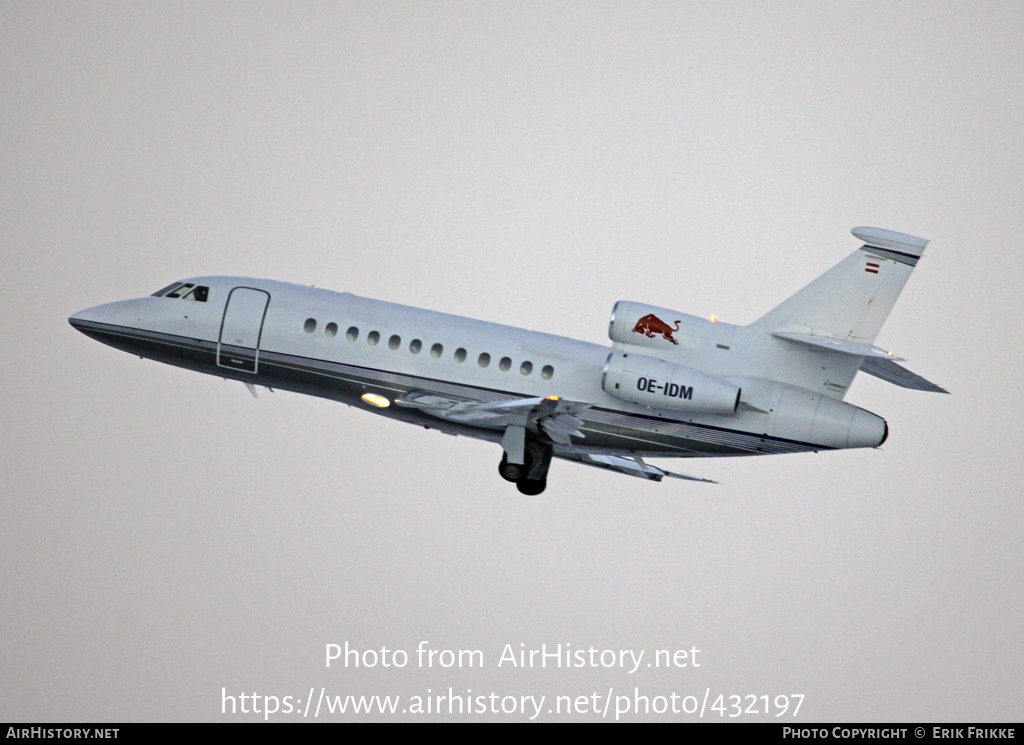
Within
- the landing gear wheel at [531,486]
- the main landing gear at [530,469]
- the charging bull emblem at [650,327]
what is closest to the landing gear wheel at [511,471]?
the main landing gear at [530,469]

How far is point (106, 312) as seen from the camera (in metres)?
28.9

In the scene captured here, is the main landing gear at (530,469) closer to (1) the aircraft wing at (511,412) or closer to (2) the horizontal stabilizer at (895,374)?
(1) the aircraft wing at (511,412)

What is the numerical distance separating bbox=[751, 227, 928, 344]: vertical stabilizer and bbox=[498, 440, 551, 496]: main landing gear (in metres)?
5.54

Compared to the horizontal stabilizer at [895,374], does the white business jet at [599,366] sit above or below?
below

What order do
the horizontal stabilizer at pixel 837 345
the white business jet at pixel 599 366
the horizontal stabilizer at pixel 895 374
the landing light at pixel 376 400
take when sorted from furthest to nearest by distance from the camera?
the landing light at pixel 376 400, the white business jet at pixel 599 366, the horizontal stabilizer at pixel 895 374, the horizontal stabilizer at pixel 837 345

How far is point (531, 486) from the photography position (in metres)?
27.8

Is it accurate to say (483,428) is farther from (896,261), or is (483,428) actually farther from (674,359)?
(896,261)

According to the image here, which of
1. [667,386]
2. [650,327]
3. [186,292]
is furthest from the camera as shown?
[186,292]

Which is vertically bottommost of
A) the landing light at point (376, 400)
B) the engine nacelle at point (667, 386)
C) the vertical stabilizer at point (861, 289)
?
the landing light at point (376, 400)

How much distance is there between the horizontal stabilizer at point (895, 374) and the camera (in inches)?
1027

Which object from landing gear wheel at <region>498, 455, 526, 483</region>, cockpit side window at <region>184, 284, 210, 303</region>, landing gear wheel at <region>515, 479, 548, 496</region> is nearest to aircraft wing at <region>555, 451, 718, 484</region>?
landing gear wheel at <region>515, 479, 548, 496</region>

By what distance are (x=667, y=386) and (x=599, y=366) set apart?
6.00ft

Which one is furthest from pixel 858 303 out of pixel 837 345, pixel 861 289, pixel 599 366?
pixel 599 366

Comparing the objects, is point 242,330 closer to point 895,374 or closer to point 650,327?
point 650,327
